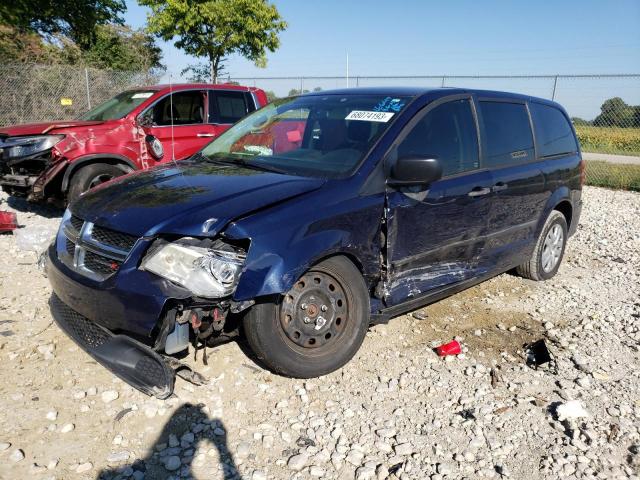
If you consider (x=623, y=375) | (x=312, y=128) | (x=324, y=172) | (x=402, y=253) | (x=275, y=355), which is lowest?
(x=623, y=375)

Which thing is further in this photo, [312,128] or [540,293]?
[540,293]

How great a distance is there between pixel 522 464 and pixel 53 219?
6346mm

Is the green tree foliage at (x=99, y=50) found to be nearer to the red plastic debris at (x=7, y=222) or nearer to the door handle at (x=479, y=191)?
the red plastic debris at (x=7, y=222)

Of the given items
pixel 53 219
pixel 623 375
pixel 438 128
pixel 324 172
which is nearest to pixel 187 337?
pixel 324 172

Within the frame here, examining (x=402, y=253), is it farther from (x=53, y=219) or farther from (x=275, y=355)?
(x=53, y=219)

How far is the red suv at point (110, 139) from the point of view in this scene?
247 inches

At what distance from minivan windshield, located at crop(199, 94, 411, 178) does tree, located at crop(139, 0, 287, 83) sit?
14636mm

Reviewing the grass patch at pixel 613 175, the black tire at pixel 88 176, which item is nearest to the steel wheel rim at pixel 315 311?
the black tire at pixel 88 176

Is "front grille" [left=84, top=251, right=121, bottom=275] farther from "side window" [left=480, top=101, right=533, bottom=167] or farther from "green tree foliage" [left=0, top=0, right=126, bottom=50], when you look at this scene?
"green tree foliage" [left=0, top=0, right=126, bottom=50]

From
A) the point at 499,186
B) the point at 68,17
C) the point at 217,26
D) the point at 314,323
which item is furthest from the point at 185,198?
the point at 68,17

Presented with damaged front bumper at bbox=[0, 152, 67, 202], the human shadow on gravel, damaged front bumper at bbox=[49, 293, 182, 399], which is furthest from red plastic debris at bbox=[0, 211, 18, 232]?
the human shadow on gravel

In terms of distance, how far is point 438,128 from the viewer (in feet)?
12.1

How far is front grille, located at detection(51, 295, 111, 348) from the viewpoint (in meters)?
2.83

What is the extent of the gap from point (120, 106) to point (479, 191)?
214 inches
